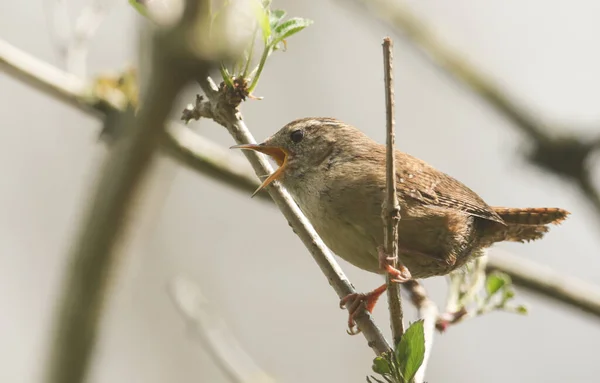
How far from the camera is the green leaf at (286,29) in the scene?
2574 mm

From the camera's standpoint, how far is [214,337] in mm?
3824

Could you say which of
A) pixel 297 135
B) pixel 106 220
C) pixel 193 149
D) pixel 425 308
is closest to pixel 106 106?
pixel 193 149

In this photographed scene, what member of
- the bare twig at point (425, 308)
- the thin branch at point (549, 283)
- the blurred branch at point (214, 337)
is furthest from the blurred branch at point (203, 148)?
the thin branch at point (549, 283)

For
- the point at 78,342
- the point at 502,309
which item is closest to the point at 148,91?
the point at 78,342

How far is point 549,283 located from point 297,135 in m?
1.70

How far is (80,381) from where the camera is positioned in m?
1.09

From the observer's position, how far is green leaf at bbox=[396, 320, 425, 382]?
7.24ft

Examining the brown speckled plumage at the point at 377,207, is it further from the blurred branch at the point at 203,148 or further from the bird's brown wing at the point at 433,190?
the blurred branch at the point at 203,148

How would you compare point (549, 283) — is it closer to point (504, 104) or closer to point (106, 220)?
point (504, 104)

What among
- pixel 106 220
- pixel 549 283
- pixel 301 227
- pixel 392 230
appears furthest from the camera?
pixel 549 283

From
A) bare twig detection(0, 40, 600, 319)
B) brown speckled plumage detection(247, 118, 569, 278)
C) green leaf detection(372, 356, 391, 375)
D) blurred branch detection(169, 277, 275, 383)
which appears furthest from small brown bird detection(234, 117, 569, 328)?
blurred branch detection(169, 277, 275, 383)

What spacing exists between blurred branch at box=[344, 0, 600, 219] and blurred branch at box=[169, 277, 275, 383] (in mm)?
1736

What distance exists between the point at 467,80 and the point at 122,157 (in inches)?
105

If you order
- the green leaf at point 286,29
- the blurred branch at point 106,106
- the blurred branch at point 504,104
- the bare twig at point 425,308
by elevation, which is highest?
the blurred branch at point 504,104
